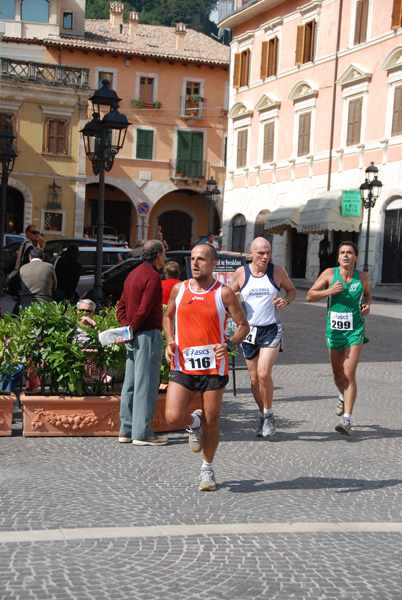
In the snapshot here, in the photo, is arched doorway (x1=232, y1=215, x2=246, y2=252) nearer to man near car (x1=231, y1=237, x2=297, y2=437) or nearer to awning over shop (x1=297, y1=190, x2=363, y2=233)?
awning over shop (x1=297, y1=190, x2=363, y2=233)

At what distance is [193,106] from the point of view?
172ft

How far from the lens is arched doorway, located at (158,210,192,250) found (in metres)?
53.9

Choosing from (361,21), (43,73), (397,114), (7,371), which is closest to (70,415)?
(7,371)

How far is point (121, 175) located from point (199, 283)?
1774 inches

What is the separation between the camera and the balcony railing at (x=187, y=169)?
170 feet

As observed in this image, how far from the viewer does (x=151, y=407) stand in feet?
25.2

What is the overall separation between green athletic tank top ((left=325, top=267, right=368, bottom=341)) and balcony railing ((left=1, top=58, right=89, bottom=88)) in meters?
37.6

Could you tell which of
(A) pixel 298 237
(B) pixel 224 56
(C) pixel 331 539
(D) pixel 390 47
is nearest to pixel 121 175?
(B) pixel 224 56

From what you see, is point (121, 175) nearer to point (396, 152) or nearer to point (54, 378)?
point (396, 152)

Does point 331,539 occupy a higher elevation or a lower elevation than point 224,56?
lower

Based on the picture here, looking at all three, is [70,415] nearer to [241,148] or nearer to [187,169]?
[241,148]

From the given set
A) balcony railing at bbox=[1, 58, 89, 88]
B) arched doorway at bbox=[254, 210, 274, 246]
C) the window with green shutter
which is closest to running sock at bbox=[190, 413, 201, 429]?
arched doorway at bbox=[254, 210, 274, 246]

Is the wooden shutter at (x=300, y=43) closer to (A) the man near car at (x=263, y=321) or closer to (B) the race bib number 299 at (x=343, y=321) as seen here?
(B) the race bib number 299 at (x=343, y=321)

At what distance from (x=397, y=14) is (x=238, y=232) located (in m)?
14.3
